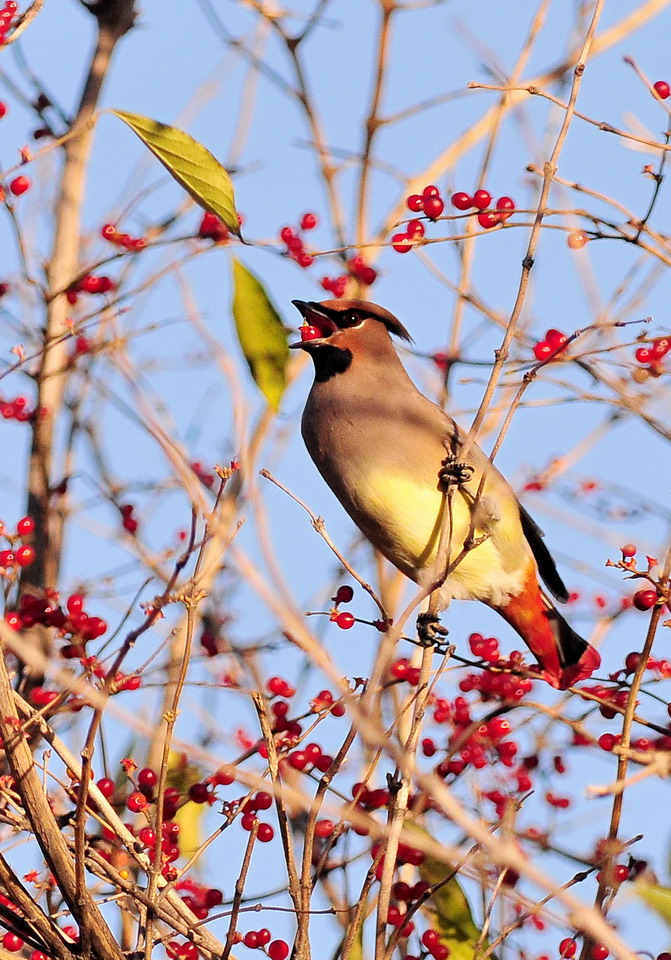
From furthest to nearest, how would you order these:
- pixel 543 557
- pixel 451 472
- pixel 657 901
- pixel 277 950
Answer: pixel 543 557
pixel 451 472
pixel 277 950
pixel 657 901

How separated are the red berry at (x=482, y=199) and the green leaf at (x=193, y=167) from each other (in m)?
0.60

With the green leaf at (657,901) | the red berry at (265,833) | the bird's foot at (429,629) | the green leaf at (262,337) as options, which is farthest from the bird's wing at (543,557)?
the green leaf at (657,901)

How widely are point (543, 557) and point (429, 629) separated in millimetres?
875

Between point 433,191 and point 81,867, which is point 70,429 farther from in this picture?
point 81,867

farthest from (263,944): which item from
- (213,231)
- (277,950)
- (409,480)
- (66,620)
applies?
(213,231)

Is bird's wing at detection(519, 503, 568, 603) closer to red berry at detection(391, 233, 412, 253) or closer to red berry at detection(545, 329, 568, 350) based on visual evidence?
red berry at detection(545, 329, 568, 350)

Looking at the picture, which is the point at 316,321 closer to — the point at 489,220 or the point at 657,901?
the point at 489,220

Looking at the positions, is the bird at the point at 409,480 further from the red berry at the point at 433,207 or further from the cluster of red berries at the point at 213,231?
the red berry at the point at 433,207

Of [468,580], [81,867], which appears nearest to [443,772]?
[81,867]

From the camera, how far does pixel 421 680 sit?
2564 mm

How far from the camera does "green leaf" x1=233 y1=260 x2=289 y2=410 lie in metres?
3.04

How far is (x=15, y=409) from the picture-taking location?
4023 millimetres

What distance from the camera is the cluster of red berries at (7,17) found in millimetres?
3102

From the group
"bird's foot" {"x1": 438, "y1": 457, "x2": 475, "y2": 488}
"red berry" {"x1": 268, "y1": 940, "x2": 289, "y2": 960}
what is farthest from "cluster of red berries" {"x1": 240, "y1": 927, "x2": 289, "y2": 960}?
"bird's foot" {"x1": 438, "y1": 457, "x2": 475, "y2": 488}
